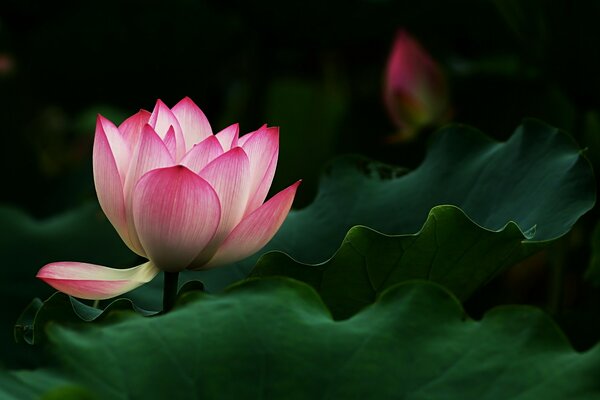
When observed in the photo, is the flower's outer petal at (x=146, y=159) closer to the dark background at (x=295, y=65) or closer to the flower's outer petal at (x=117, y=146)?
the flower's outer petal at (x=117, y=146)

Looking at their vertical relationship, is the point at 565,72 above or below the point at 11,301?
above

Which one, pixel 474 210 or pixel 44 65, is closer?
pixel 474 210

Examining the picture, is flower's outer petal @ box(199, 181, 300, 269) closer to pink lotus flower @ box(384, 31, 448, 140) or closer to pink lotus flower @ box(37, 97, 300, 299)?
pink lotus flower @ box(37, 97, 300, 299)

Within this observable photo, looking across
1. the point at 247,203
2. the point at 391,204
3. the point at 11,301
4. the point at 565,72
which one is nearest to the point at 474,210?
the point at 391,204

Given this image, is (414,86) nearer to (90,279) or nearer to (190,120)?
(190,120)

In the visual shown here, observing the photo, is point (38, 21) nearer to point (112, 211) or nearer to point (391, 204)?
point (391, 204)

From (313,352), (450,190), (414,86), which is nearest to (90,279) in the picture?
(313,352)

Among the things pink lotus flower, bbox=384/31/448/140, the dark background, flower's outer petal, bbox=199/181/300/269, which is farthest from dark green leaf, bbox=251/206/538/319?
pink lotus flower, bbox=384/31/448/140
